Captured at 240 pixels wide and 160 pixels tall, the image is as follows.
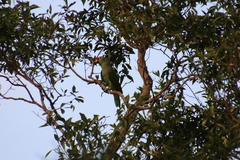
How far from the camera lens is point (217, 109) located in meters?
3.48

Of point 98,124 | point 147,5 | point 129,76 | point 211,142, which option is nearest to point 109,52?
point 129,76

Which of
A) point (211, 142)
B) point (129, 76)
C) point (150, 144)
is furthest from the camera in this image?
point (129, 76)

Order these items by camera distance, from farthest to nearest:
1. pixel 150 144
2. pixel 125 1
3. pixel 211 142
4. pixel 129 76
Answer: pixel 129 76, pixel 125 1, pixel 150 144, pixel 211 142

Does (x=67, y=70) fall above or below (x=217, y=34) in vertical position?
below

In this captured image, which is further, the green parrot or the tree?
the green parrot

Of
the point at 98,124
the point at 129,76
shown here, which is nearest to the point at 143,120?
the point at 98,124

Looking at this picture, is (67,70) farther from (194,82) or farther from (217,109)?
(217,109)

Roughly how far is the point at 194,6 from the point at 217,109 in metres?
1.08

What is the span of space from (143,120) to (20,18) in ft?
4.85

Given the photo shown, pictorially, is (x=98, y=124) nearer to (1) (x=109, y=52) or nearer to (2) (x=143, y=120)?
(2) (x=143, y=120)

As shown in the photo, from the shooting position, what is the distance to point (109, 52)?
410 centimetres

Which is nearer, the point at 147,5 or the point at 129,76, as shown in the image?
the point at 147,5

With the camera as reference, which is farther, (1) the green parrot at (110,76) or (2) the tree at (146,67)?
(1) the green parrot at (110,76)

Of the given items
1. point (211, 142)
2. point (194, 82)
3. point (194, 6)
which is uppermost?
point (194, 6)
